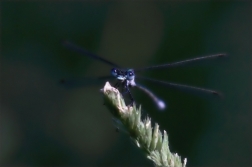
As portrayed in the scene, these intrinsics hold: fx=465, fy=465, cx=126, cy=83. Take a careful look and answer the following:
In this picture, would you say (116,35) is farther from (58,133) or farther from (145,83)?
(58,133)

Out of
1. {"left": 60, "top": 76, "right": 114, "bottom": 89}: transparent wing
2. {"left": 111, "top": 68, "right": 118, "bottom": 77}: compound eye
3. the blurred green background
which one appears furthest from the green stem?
the blurred green background

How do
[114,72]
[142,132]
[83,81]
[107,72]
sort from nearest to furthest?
[142,132]
[114,72]
[83,81]
[107,72]

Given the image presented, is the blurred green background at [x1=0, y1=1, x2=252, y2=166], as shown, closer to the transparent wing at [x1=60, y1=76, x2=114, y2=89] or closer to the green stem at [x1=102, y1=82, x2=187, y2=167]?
the transparent wing at [x1=60, y1=76, x2=114, y2=89]

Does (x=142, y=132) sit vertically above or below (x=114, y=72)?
below

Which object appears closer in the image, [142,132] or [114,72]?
[142,132]

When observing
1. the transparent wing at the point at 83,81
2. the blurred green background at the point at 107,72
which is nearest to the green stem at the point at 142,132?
the transparent wing at the point at 83,81

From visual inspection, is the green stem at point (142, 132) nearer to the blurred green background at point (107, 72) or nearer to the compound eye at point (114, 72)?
the compound eye at point (114, 72)

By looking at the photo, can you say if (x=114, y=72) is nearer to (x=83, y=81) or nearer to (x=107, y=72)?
(x=83, y=81)

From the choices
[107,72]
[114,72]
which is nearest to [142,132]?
[114,72]
